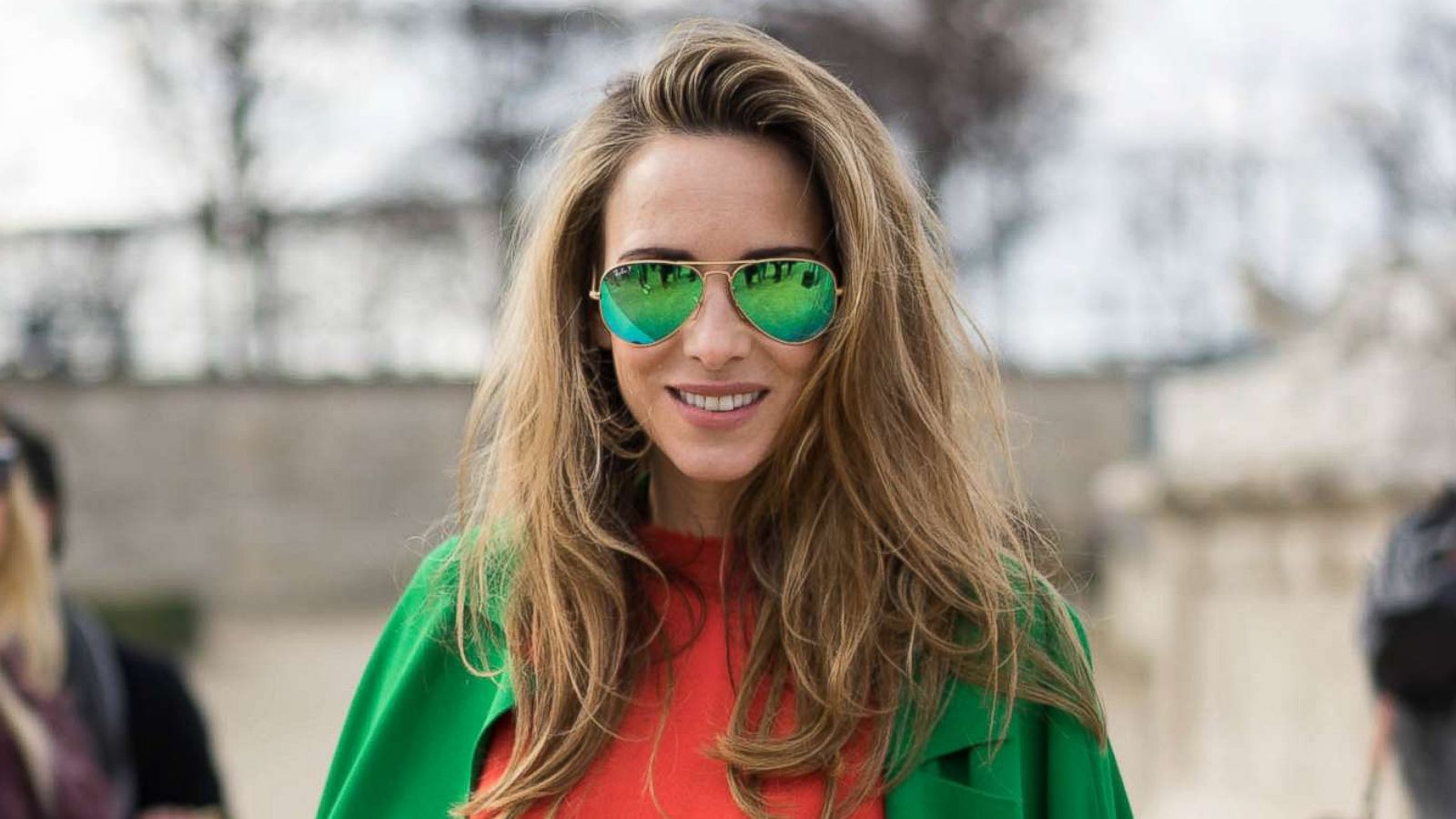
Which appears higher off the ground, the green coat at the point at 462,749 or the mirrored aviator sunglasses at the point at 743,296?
the mirrored aviator sunglasses at the point at 743,296

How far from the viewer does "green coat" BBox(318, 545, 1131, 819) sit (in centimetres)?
200

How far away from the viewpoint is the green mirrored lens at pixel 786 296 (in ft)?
6.69

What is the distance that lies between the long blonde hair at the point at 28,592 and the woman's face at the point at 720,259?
2526mm

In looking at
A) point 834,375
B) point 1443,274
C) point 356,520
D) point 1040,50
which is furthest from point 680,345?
point 1040,50

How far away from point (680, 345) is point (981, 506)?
0.40 m

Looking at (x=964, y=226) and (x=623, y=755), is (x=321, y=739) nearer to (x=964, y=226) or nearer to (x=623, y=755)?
(x=964, y=226)

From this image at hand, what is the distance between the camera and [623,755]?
2.05 meters

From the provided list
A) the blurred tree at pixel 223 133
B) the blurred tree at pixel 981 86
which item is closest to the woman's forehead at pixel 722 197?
the blurred tree at pixel 223 133

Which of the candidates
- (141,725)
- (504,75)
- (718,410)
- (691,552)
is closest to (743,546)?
(691,552)

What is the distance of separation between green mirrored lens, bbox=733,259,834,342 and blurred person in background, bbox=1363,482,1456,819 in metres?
2.12

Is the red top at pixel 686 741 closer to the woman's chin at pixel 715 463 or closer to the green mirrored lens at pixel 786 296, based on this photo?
the woman's chin at pixel 715 463

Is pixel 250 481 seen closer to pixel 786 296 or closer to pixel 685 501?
pixel 685 501

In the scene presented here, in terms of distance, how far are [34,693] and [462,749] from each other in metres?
2.29

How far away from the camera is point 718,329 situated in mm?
2037
